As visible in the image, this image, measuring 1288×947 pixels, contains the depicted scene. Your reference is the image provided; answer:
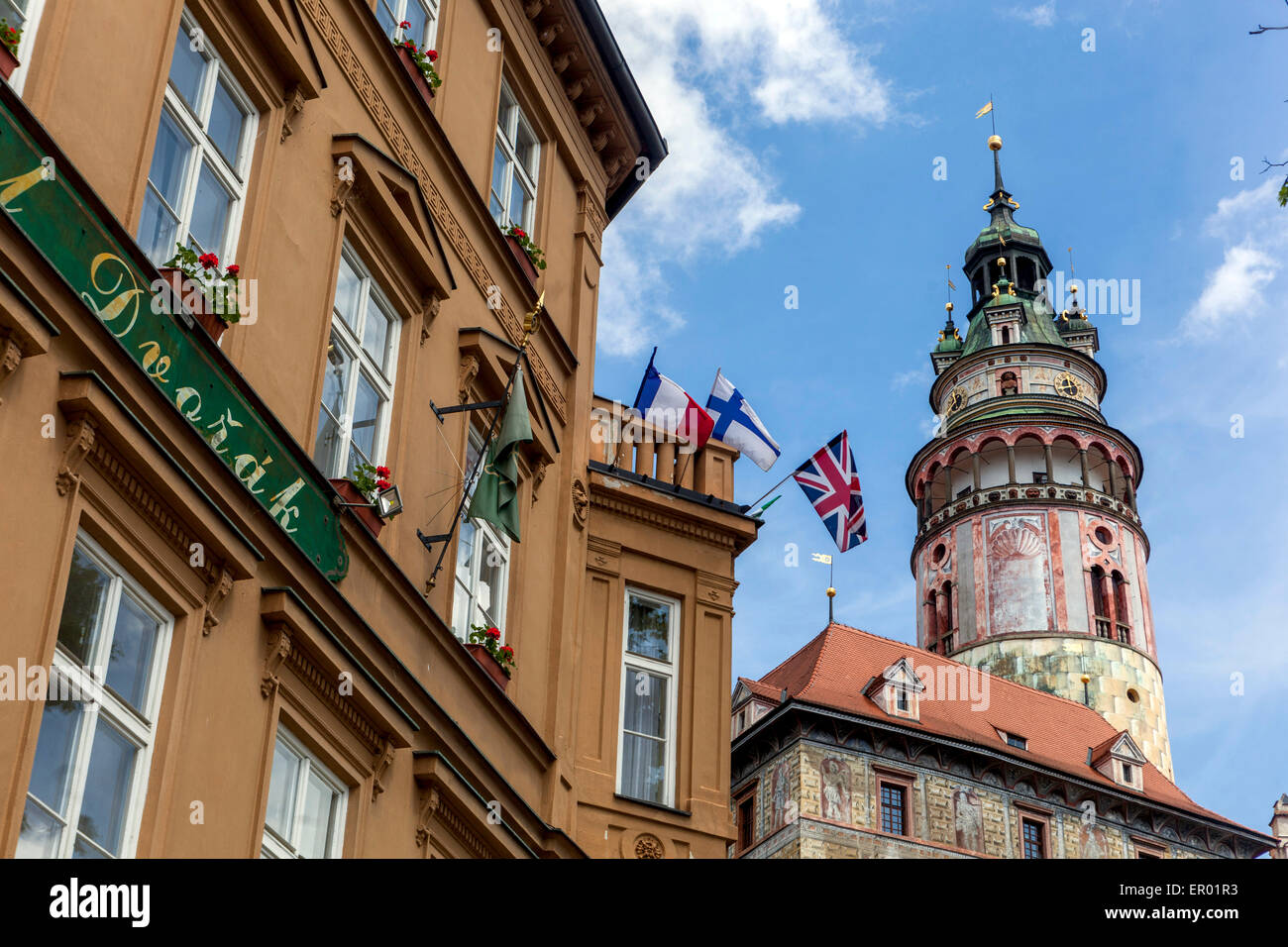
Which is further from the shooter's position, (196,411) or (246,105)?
(246,105)

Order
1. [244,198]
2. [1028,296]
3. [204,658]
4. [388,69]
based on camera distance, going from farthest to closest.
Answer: [1028,296] < [388,69] < [244,198] < [204,658]

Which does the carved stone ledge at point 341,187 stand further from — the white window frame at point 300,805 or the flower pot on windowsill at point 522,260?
the white window frame at point 300,805

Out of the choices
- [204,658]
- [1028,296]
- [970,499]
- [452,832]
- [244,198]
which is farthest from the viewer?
[1028,296]

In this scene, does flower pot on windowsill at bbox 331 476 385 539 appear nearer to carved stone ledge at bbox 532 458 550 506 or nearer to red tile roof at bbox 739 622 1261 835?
carved stone ledge at bbox 532 458 550 506

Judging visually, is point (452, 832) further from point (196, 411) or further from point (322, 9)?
point (322, 9)

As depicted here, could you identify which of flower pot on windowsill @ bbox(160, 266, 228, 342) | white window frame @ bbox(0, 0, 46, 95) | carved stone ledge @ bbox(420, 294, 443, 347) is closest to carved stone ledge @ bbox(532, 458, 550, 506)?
carved stone ledge @ bbox(420, 294, 443, 347)

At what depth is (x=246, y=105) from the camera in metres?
11.8

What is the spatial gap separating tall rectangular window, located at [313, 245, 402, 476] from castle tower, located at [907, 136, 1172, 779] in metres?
50.1

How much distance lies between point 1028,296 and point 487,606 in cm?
6598

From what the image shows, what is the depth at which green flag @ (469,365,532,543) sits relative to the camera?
13117 millimetres

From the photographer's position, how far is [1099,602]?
6266 cm

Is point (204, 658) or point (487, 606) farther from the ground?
point (487, 606)

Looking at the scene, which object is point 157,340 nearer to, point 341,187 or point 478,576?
point 341,187

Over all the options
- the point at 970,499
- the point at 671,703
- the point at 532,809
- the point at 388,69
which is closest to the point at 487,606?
the point at 532,809
